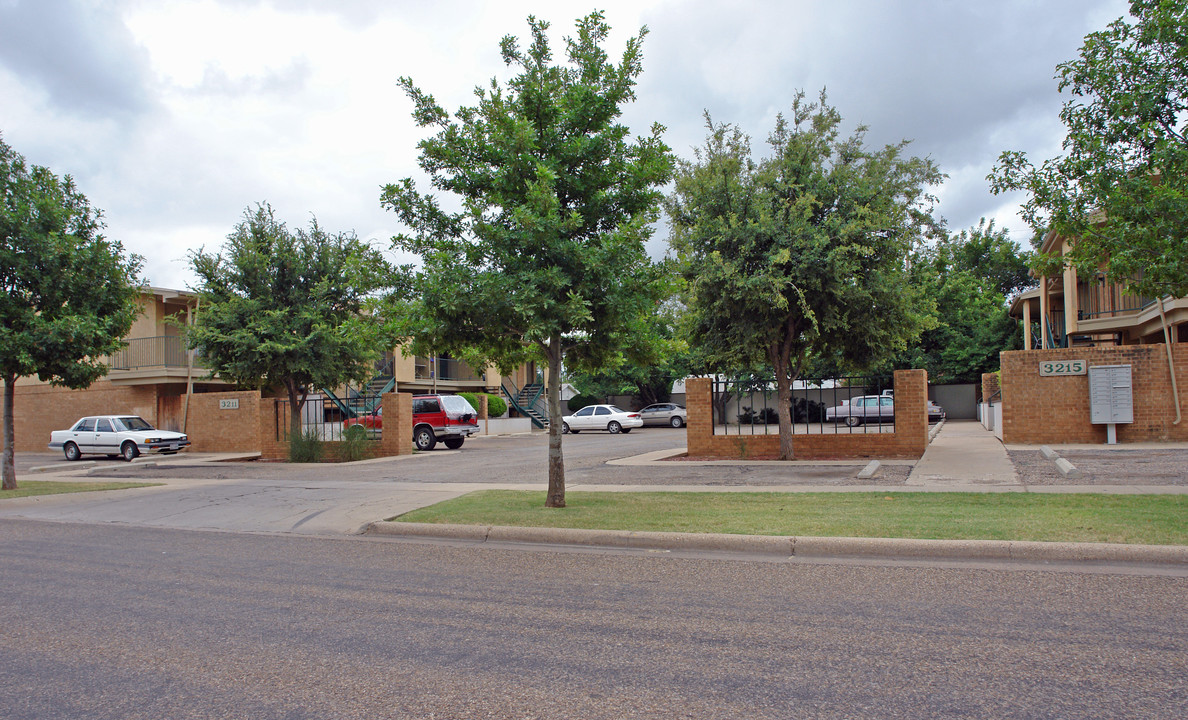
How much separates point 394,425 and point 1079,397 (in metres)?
17.5

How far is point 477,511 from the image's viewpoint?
1037 centimetres

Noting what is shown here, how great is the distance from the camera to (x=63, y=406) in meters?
30.5

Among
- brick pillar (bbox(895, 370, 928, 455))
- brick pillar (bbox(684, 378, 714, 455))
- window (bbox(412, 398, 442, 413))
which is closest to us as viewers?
brick pillar (bbox(895, 370, 928, 455))

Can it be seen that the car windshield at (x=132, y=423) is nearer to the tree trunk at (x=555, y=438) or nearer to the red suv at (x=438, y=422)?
the red suv at (x=438, y=422)

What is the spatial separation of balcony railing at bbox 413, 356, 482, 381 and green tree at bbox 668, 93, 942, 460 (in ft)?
68.2

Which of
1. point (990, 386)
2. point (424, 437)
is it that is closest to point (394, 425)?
point (424, 437)

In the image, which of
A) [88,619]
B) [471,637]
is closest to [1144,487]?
[471,637]

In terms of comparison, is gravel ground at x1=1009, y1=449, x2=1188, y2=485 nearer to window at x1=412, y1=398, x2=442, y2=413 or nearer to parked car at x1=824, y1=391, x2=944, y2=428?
parked car at x1=824, y1=391, x2=944, y2=428

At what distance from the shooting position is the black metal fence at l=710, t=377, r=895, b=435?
1792 cm

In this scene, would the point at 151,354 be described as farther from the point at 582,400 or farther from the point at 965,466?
the point at 965,466

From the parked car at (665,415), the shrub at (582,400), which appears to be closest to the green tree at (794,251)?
the parked car at (665,415)

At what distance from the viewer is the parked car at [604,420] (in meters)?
37.9

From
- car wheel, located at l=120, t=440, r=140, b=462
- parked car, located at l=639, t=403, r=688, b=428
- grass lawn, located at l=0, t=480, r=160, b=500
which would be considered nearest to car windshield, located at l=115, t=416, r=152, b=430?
car wheel, located at l=120, t=440, r=140, b=462

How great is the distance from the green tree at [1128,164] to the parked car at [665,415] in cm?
3084
